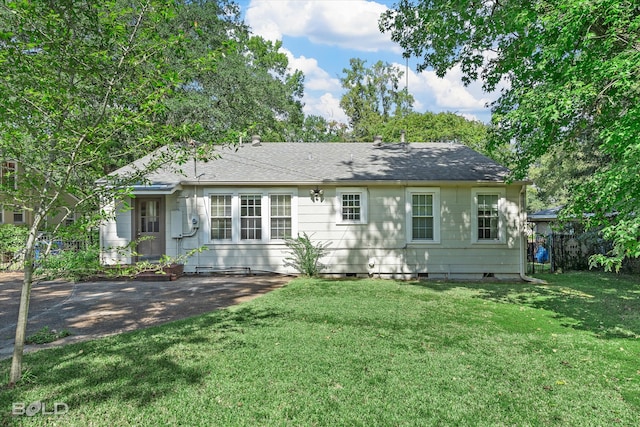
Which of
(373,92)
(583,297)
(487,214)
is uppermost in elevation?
(373,92)

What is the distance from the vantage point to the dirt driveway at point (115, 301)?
5.82 m

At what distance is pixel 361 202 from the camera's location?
11312 mm

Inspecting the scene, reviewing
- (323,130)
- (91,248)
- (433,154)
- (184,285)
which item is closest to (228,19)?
(323,130)

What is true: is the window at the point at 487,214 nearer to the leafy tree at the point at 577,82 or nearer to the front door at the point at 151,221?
the leafy tree at the point at 577,82

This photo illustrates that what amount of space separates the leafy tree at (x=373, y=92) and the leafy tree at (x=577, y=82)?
28405mm

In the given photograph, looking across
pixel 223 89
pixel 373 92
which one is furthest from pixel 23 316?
pixel 373 92

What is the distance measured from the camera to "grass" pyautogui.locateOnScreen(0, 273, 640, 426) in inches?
127

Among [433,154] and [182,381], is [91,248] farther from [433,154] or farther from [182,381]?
[433,154]

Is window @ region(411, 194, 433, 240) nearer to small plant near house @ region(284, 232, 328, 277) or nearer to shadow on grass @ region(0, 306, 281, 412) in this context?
small plant near house @ region(284, 232, 328, 277)

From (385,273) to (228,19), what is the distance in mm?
21086

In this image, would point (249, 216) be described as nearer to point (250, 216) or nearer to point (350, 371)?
point (250, 216)

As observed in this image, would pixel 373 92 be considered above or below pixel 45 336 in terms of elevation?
above

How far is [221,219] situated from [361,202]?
4.34 m

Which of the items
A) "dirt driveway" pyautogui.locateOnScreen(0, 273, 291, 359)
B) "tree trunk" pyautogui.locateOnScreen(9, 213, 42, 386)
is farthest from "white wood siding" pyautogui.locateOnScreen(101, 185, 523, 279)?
"tree trunk" pyautogui.locateOnScreen(9, 213, 42, 386)
